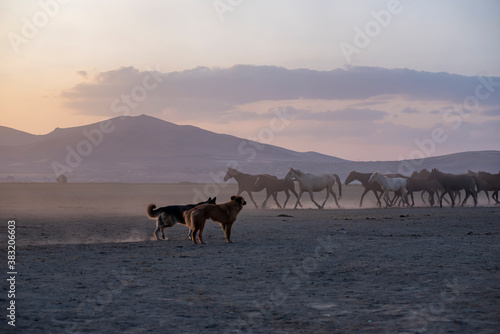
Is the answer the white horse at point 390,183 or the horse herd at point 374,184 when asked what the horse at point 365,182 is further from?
the white horse at point 390,183

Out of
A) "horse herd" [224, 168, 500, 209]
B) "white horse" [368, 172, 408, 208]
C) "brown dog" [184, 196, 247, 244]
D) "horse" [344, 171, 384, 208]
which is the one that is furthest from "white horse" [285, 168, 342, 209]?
"brown dog" [184, 196, 247, 244]

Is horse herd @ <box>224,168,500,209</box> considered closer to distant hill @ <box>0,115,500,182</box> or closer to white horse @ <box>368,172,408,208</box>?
white horse @ <box>368,172,408,208</box>

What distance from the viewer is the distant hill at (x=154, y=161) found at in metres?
117

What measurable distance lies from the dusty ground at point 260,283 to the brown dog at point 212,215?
45 cm

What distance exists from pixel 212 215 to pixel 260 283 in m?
5.27

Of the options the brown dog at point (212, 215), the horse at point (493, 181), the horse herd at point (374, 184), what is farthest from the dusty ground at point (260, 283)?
the horse at point (493, 181)

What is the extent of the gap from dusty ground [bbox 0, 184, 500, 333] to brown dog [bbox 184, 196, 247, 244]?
1.46 feet

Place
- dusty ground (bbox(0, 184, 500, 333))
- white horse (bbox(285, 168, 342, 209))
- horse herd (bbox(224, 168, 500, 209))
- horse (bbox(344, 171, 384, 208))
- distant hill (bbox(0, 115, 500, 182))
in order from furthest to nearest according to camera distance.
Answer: distant hill (bbox(0, 115, 500, 182)), horse (bbox(344, 171, 384, 208)), horse herd (bbox(224, 168, 500, 209)), white horse (bbox(285, 168, 342, 209)), dusty ground (bbox(0, 184, 500, 333))

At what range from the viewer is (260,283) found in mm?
Answer: 9492

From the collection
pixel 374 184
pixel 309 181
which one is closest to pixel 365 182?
pixel 374 184

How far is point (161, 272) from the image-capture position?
1056 centimetres

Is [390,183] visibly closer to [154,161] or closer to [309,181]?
[309,181]

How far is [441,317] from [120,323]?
3539 mm

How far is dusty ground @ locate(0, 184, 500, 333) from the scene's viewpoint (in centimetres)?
710
